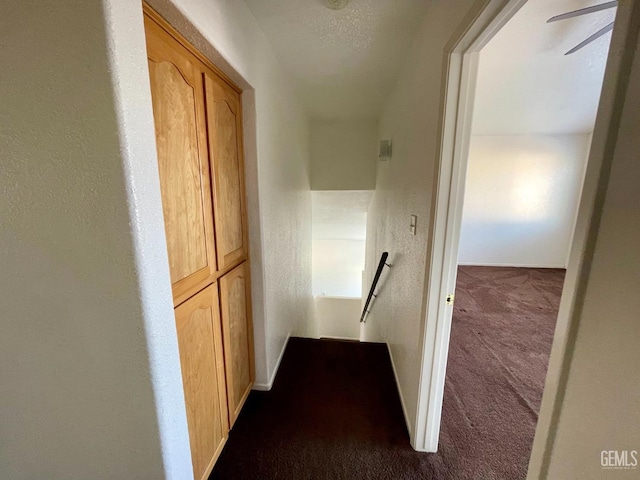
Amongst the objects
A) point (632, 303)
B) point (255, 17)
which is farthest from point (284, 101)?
point (632, 303)

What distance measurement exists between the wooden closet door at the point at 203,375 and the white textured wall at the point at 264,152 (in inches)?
16.7

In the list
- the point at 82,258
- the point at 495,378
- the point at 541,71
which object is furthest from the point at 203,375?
the point at 541,71

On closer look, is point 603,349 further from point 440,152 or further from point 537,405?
point 537,405

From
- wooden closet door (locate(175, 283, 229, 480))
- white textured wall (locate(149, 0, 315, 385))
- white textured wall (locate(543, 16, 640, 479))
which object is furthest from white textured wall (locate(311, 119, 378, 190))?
white textured wall (locate(543, 16, 640, 479))

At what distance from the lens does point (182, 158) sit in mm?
975

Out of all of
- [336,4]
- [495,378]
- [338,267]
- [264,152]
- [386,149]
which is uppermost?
Answer: [336,4]

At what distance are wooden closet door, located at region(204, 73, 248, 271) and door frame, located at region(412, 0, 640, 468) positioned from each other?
3.38 feet

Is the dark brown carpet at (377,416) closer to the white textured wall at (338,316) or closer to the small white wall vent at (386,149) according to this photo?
the small white wall vent at (386,149)

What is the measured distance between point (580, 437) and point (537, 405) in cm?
167

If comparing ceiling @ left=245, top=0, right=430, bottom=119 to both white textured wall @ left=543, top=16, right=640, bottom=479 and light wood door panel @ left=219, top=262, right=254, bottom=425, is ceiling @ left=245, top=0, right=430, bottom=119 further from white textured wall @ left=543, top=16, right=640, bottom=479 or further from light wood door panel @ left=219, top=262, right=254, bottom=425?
light wood door panel @ left=219, top=262, right=254, bottom=425

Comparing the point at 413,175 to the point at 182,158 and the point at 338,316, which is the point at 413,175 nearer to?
the point at 182,158

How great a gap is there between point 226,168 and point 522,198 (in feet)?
17.5

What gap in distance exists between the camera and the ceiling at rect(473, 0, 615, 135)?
1602 mm

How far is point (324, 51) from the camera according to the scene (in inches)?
66.8
